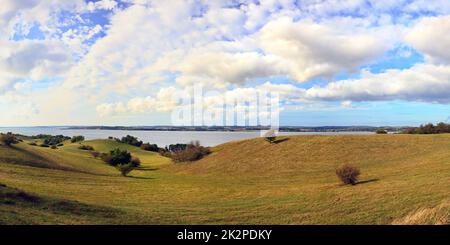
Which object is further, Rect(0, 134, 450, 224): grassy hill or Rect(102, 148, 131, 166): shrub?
Rect(102, 148, 131, 166): shrub

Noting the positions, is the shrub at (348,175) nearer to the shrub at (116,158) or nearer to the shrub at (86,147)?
the shrub at (116,158)

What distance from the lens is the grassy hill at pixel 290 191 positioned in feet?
54.8

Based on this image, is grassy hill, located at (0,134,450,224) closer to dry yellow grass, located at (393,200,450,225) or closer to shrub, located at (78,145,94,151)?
dry yellow grass, located at (393,200,450,225)

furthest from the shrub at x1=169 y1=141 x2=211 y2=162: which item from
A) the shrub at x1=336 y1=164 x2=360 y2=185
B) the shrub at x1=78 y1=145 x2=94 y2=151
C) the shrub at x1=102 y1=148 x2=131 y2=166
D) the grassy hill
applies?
the shrub at x1=336 y1=164 x2=360 y2=185

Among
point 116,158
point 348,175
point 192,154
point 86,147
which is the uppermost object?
point 348,175

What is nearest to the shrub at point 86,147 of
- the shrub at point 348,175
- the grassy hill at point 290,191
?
the grassy hill at point 290,191

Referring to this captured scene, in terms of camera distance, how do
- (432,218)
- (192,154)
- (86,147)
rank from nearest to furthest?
(432,218)
(192,154)
(86,147)

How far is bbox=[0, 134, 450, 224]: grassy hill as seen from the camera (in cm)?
1670

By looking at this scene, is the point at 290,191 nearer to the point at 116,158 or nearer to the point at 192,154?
the point at 192,154

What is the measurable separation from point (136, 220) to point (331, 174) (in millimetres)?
25909

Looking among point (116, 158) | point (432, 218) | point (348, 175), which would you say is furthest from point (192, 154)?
point (432, 218)

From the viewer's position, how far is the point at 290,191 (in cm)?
2748
